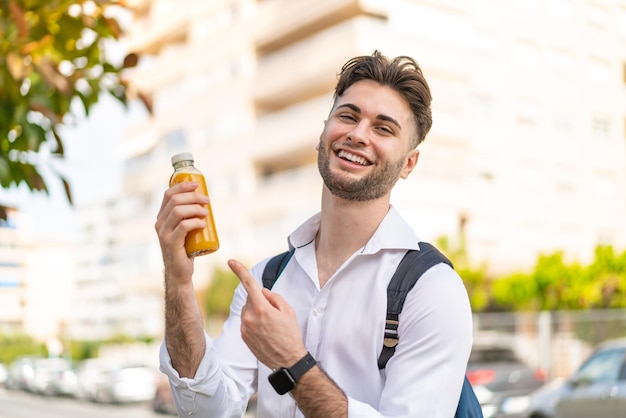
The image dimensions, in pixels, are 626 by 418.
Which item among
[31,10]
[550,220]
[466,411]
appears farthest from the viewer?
[550,220]

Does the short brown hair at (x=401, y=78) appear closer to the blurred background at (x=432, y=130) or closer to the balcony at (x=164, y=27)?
the blurred background at (x=432, y=130)

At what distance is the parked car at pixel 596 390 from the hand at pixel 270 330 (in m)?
8.73

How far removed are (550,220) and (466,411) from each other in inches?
1442

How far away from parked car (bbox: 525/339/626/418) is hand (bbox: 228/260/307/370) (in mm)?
8734

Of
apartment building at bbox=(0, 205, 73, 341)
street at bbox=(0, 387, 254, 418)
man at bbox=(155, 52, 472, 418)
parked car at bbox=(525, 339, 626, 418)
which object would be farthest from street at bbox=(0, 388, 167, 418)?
apartment building at bbox=(0, 205, 73, 341)

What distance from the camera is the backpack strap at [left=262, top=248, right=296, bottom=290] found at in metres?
2.59

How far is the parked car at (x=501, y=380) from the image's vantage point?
1334cm

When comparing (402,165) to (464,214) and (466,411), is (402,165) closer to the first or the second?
(466,411)

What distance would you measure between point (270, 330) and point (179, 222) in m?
0.34

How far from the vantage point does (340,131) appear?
2.43 metres

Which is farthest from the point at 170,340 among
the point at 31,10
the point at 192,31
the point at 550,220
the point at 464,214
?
the point at 192,31

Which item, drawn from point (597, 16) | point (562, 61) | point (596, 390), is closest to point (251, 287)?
point (596, 390)

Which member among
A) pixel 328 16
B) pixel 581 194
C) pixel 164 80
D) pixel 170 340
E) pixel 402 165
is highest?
pixel 402 165

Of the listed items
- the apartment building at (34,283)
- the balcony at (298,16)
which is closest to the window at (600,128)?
the balcony at (298,16)
